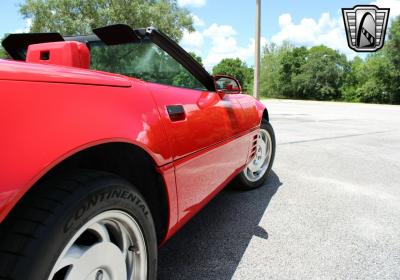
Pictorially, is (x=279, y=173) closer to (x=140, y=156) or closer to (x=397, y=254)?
(x=397, y=254)

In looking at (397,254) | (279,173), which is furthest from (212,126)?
(279,173)

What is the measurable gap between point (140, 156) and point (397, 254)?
1873mm

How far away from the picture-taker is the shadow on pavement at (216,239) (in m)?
2.02

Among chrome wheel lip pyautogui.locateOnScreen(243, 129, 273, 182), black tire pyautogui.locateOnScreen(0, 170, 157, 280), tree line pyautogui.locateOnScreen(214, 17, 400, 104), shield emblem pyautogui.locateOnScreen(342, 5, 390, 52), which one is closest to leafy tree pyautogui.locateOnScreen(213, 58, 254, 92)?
tree line pyautogui.locateOnScreen(214, 17, 400, 104)

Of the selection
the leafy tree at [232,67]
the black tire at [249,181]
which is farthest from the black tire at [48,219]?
the leafy tree at [232,67]

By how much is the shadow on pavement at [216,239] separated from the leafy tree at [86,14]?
48.3ft

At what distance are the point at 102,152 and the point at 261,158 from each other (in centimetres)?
247

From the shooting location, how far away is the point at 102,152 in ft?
4.57

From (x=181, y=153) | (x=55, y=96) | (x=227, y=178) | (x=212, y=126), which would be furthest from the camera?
(x=227, y=178)

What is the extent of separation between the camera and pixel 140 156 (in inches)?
58.2

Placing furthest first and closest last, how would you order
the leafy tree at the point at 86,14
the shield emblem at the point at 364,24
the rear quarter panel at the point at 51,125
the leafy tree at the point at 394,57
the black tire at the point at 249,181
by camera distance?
the leafy tree at the point at 394,57, the leafy tree at the point at 86,14, the shield emblem at the point at 364,24, the black tire at the point at 249,181, the rear quarter panel at the point at 51,125

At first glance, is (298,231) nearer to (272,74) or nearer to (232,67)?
(272,74)

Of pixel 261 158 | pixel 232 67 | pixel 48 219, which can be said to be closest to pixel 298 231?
pixel 261 158

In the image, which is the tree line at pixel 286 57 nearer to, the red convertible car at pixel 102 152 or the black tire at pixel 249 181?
the red convertible car at pixel 102 152
